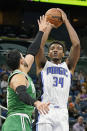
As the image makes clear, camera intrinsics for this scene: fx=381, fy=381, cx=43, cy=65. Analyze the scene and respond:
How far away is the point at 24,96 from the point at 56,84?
1.44 metres

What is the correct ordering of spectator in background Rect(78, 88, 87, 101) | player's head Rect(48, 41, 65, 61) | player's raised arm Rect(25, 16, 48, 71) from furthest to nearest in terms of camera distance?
1. spectator in background Rect(78, 88, 87, 101)
2. player's head Rect(48, 41, 65, 61)
3. player's raised arm Rect(25, 16, 48, 71)

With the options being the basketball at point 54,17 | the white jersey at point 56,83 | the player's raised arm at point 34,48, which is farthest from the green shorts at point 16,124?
the basketball at point 54,17

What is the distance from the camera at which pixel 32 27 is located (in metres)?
17.0

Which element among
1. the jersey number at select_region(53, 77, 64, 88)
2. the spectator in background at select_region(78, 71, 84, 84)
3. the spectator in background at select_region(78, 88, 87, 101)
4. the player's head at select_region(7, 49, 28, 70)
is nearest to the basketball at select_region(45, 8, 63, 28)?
the jersey number at select_region(53, 77, 64, 88)

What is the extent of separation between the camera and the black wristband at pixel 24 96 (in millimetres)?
3682

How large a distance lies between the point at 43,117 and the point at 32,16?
12.0m

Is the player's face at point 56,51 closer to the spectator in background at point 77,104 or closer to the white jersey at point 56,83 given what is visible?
the white jersey at point 56,83

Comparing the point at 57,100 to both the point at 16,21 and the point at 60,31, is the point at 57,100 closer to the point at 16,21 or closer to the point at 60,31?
the point at 60,31

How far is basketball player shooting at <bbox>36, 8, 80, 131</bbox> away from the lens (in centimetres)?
488

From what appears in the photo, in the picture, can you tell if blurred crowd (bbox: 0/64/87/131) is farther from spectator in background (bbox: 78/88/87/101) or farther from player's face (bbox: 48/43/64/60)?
player's face (bbox: 48/43/64/60)

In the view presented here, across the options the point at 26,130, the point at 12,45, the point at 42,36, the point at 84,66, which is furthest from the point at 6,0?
the point at 26,130

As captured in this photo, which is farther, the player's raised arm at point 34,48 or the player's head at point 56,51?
the player's head at point 56,51

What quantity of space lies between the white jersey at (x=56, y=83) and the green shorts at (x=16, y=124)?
0.91 m

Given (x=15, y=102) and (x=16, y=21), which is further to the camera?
(x=16, y=21)
